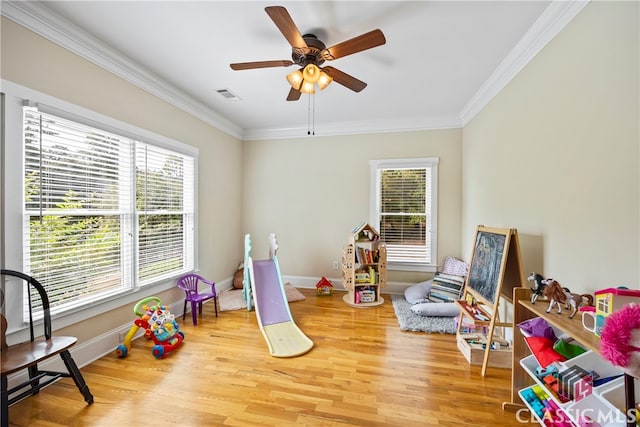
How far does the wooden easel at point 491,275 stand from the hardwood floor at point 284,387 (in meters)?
0.40

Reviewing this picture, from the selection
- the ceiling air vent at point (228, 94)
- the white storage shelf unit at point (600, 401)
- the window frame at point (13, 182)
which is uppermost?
the ceiling air vent at point (228, 94)

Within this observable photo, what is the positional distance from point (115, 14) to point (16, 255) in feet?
5.92

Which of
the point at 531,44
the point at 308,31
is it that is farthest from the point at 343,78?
the point at 531,44

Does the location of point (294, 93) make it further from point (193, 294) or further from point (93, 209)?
point (193, 294)

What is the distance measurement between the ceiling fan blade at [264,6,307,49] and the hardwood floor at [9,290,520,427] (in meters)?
2.44

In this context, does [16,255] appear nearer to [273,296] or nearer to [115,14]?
[115,14]

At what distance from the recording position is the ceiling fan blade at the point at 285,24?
1.50 metres

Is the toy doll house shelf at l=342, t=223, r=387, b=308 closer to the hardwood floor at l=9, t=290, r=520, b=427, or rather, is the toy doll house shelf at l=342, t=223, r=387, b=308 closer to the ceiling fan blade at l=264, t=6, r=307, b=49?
the hardwood floor at l=9, t=290, r=520, b=427

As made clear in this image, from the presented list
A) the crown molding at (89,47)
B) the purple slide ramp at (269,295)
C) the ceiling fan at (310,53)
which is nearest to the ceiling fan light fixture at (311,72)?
the ceiling fan at (310,53)

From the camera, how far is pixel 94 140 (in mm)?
2275

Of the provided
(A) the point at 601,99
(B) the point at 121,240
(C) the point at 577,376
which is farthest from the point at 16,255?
(A) the point at 601,99

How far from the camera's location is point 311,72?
2.09 metres

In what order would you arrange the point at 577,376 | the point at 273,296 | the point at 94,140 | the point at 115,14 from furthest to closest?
the point at 273,296
the point at 94,140
the point at 115,14
the point at 577,376

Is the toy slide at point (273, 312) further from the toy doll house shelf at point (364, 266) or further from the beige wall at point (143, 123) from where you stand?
the toy doll house shelf at point (364, 266)
